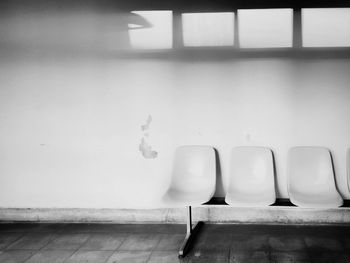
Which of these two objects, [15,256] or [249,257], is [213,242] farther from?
[15,256]

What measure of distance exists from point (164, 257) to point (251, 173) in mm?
1078

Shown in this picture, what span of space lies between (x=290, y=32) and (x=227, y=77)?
69 cm

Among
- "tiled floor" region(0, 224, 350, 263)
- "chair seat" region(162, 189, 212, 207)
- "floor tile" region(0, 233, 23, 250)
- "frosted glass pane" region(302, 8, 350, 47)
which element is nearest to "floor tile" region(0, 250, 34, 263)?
"tiled floor" region(0, 224, 350, 263)

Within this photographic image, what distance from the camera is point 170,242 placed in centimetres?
305

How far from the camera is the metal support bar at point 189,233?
2791 millimetres

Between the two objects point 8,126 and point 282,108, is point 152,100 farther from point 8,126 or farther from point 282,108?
point 8,126

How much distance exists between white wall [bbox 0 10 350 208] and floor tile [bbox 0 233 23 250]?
42 centimetres

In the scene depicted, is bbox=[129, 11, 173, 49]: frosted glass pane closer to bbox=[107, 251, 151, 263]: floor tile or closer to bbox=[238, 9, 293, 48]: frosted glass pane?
bbox=[238, 9, 293, 48]: frosted glass pane

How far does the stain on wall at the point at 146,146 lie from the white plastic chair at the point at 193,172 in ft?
0.94

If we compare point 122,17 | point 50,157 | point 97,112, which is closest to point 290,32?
point 122,17

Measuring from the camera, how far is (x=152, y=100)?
3498 mm

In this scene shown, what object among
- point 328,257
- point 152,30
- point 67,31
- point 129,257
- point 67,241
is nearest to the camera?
point 328,257

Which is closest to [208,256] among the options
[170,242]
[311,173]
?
[170,242]

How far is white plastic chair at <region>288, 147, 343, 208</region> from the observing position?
3078 mm
